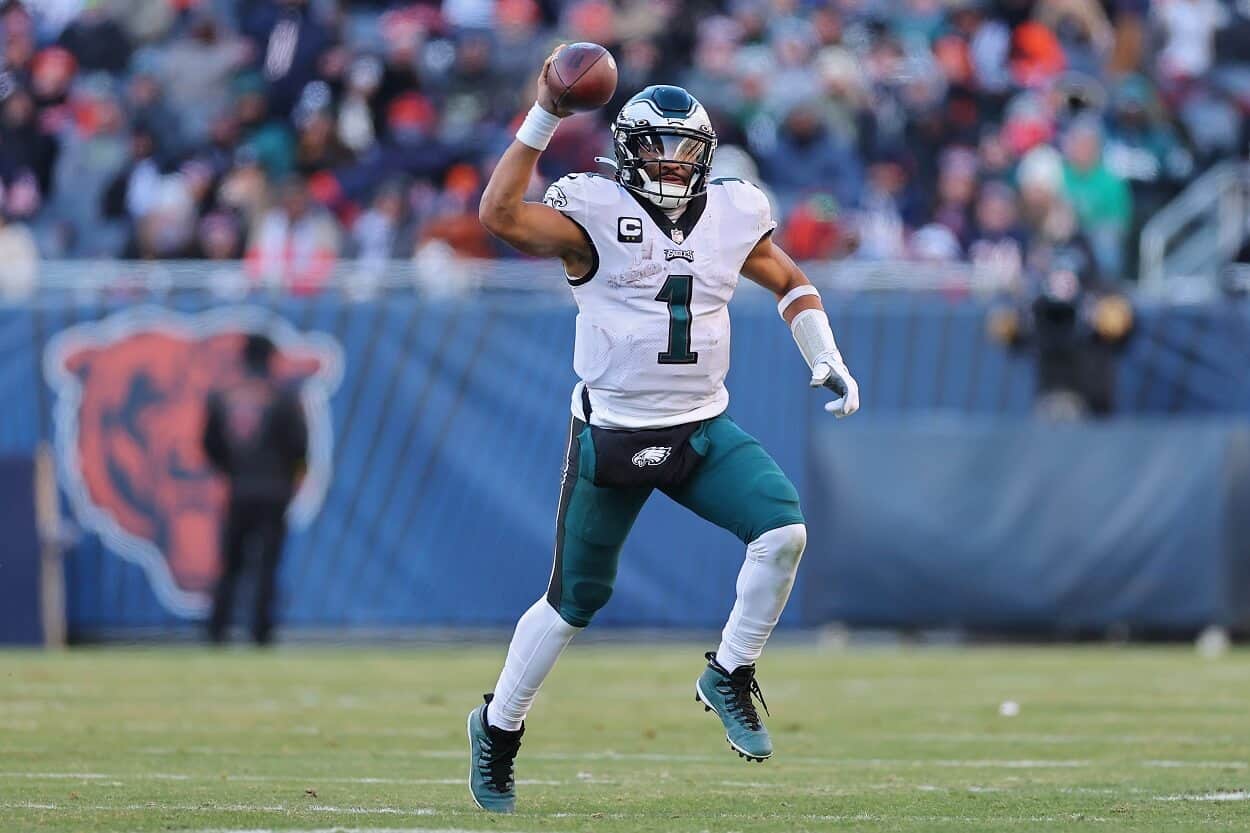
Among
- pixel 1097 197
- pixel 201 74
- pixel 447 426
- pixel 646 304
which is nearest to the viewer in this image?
pixel 646 304

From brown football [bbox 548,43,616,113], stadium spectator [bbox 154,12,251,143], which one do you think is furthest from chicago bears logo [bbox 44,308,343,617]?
brown football [bbox 548,43,616,113]

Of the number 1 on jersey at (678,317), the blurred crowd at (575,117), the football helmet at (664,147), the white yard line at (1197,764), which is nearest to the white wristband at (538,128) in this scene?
the football helmet at (664,147)

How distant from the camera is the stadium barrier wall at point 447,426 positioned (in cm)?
1436

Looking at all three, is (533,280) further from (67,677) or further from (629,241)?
(629,241)

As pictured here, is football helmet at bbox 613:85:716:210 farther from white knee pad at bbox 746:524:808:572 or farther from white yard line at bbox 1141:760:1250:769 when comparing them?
white yard line at bbox 1141:760:1250:769

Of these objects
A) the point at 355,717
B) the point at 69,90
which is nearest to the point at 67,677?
the point at 355,717

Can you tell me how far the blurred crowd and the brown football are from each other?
879cm

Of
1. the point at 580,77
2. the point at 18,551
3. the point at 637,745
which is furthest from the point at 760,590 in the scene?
the point at 18,551

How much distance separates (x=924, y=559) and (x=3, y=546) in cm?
569

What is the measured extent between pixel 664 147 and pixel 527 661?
1446mm

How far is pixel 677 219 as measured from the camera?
20.9 ft

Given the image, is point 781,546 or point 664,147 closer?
point 781,546

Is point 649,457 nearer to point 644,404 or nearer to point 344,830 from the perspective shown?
point 644,404

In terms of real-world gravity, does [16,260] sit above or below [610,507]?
below
